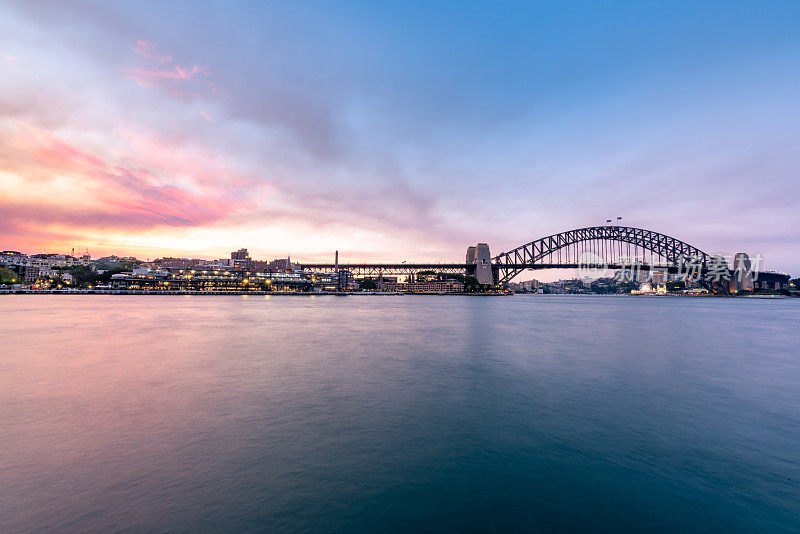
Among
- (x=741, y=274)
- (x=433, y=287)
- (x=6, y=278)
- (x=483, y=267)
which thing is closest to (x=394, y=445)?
(x=483, y=267)

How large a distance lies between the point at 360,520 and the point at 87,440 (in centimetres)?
815

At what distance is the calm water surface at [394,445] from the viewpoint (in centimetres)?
621

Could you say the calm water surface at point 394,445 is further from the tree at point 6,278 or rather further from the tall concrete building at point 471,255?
the tree at point 6,278

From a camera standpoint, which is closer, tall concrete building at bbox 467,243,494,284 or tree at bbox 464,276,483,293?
tall concrete building at bbox 467,243,494,284

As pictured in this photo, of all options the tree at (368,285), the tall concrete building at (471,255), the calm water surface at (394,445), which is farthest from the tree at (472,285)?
the calm water surface at (394,445)

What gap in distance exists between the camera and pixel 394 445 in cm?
899

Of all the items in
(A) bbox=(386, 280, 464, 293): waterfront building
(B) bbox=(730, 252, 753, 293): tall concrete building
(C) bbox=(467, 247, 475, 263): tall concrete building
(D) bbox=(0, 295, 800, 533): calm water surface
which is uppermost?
(C) bbox=(467, 247, 475, 263): tall concrete building

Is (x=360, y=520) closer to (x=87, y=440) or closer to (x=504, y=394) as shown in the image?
(x=87, y=440)

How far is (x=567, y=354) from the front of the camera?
22.3m

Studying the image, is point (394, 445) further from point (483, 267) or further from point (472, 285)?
point (472, 285)

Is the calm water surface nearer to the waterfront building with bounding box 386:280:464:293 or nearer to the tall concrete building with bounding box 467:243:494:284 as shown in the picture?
the tall concrete building with bounding box 467:243:494:284

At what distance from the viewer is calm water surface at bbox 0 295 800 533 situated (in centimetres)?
621

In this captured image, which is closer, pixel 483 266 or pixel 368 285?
pixel 483 266

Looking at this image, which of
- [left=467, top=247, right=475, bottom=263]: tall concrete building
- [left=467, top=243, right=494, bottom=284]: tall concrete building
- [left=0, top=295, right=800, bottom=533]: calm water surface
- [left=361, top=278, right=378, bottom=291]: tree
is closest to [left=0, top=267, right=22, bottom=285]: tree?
[left=361, top=278, right=378, bottom=291]: tree
